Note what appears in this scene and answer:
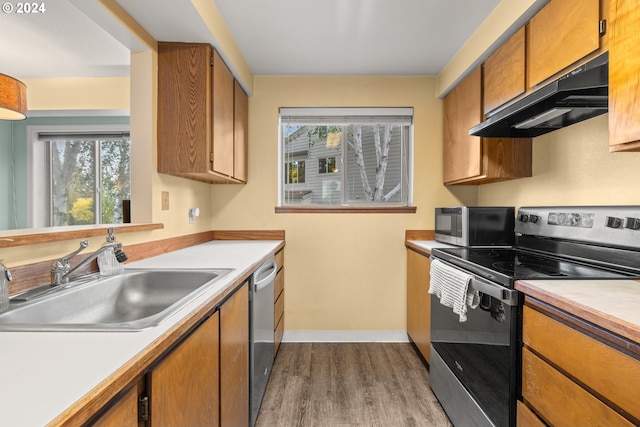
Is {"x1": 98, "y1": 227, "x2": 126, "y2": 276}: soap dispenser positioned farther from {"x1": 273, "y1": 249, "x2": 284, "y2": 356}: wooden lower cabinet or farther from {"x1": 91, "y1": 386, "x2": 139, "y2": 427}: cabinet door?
{"x1": 273, "y1": 249, "x2": 284, "y2": 356}: wooden lower cabinet

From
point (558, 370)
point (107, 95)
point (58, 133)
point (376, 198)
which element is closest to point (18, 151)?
point (58, 133)

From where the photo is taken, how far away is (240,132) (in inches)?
105

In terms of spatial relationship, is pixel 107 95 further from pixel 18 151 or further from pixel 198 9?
pixel 198 9

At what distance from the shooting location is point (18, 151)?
3.73m

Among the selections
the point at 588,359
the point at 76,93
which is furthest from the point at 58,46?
the point at 588,359

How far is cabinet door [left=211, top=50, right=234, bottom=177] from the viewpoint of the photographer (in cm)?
207

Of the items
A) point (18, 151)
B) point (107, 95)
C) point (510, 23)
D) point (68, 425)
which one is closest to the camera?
point (68, 425)

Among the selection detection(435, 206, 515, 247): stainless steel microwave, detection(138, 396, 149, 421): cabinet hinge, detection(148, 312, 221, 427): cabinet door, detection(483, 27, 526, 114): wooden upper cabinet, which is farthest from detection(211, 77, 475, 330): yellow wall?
detection(138, 396, 149, 421): cabinet hinge

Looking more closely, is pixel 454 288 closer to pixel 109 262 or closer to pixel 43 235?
pixel 109 262

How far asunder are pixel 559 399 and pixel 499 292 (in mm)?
366

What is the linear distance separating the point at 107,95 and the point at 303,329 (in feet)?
9.90

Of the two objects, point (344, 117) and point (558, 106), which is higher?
point (344, 117)

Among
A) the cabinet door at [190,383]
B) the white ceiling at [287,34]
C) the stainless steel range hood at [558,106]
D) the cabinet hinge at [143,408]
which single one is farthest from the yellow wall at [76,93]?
the cabinet hinge at [143,408]

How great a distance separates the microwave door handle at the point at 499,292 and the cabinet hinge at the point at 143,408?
1170 millimetres
